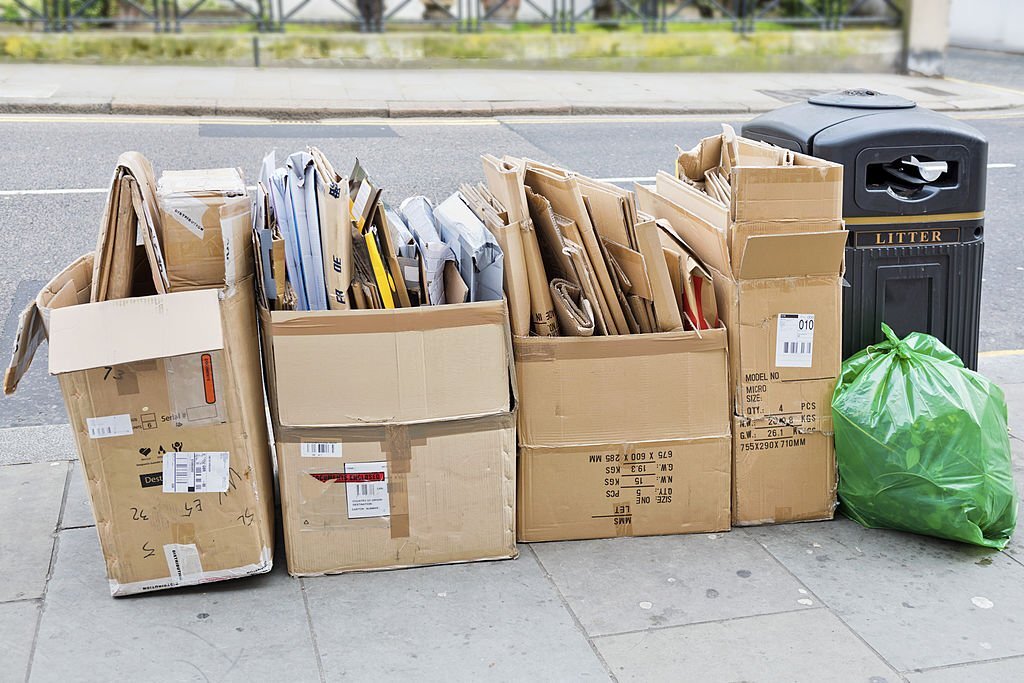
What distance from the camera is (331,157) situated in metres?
9.39

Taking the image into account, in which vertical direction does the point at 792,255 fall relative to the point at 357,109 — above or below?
below

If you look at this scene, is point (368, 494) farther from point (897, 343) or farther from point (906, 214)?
point (906, 214)

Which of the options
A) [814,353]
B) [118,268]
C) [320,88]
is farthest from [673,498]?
[320,88]

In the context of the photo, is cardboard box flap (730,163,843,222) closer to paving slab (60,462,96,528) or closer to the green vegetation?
paving slab (60,462,96,528)

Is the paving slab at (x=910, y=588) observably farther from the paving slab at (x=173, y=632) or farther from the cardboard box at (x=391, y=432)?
the paving slab at (x=173, y=632)

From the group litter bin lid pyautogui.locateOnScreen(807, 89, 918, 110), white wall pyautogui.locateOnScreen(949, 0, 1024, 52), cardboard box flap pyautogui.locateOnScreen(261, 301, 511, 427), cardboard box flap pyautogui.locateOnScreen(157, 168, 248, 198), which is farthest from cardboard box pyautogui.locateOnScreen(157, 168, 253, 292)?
white wall pyautogui.locateOnScreen(949, 0, 1024, 52)

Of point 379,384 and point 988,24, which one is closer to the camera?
point 379,384

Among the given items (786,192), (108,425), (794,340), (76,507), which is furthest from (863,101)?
(76,507)

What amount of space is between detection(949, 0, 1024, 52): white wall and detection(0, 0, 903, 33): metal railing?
582 cm

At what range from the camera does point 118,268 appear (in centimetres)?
315

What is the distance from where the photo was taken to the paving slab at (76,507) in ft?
12.2

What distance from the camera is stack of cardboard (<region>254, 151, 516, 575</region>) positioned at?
3.28m

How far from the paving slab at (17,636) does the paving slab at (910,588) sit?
224cm

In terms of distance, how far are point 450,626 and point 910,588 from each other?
141 cm
